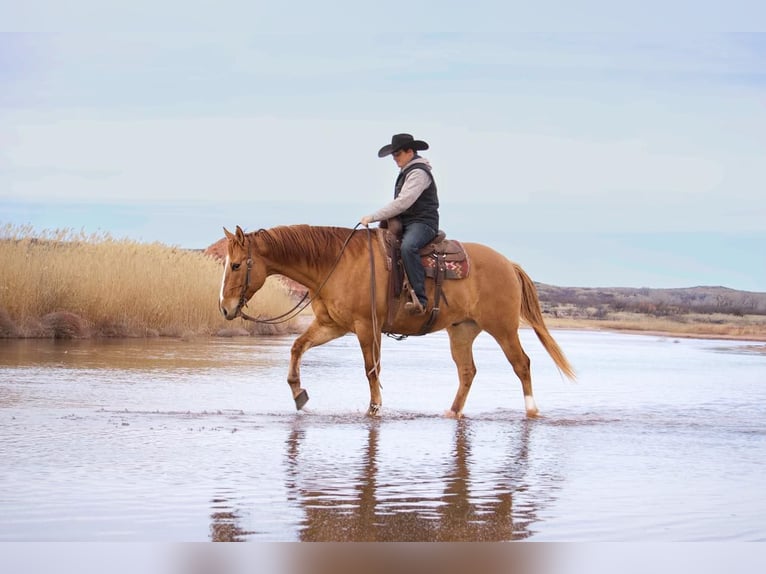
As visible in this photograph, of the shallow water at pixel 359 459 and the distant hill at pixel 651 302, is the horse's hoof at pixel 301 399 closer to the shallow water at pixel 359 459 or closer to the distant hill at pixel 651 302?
the shallow water at pixel 359 459

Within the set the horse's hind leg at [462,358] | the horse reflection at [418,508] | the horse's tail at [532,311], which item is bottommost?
the horse reflection at [418,508]

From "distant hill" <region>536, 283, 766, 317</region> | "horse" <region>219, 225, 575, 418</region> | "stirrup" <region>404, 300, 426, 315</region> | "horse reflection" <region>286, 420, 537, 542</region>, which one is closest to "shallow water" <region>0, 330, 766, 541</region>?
"horse reflection" <region>286, 420, 537, 542</region>

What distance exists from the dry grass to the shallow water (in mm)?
5061

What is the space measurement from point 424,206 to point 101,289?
35.4 ft

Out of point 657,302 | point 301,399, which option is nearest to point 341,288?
point 301,399

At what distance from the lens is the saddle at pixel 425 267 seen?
9.21 meters

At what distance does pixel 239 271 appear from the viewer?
900cm

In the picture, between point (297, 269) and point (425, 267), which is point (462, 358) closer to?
point (425, 267)

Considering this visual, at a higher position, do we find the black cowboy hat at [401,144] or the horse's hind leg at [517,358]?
the black cowboy hat at [401,144]

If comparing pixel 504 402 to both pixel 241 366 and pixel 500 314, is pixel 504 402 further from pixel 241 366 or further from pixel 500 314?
pixel 241 366

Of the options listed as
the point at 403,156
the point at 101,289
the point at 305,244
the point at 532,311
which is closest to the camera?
the point at 305,244

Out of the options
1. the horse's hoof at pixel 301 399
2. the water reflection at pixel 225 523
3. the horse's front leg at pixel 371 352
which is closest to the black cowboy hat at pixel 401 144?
the horse's front leg at pixel 371 352

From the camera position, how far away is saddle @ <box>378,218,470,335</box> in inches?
363

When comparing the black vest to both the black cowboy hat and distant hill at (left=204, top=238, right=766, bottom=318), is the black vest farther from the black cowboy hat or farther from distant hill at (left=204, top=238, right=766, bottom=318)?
distant hill at (left=204, top=238, right=766, bottom=318)
